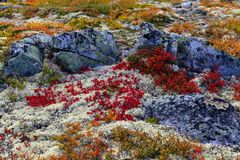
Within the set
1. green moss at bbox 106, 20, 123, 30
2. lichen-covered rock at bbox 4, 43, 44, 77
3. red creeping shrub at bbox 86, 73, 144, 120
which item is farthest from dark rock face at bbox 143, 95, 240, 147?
green moss at bbox 106, 20, 123, 30

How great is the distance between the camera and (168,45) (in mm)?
23438

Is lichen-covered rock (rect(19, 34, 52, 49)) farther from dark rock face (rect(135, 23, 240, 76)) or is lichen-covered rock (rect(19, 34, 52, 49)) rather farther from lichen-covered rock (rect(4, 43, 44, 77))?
dark rock face (rect(135, 23, 240, 76))

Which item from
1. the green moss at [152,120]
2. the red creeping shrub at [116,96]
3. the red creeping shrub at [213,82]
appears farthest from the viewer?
the red creeping shrub at [213,82]

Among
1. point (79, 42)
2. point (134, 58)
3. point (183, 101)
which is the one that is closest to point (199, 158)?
point (183, 101)

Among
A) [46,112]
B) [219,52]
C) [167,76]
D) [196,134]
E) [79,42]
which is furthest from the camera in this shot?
[79,42]

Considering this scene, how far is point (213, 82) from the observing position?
71.1 feet

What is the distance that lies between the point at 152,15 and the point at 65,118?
924 inches

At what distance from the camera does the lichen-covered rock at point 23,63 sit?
23047mm

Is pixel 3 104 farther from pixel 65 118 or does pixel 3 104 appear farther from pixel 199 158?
pixel 199 158

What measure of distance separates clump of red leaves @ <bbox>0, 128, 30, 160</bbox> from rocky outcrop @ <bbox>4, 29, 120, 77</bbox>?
6.60 meters

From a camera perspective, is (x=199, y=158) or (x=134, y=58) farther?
(x=134, y=58)

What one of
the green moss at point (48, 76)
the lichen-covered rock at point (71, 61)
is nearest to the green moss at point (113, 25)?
the lichen-covered rock at point (71, 61)

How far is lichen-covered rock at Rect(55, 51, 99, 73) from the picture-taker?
23.9 m

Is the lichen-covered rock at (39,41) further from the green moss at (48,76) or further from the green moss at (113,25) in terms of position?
the green moss at (113,25)
